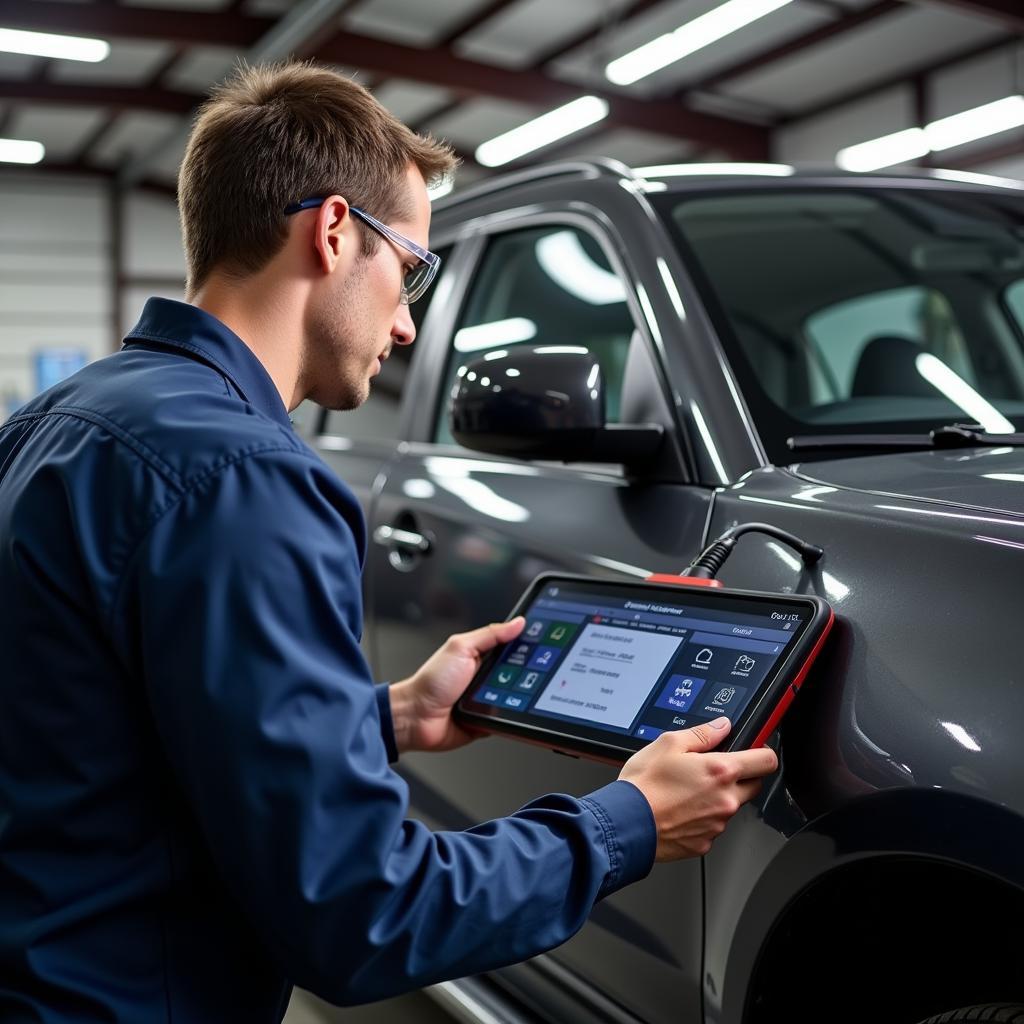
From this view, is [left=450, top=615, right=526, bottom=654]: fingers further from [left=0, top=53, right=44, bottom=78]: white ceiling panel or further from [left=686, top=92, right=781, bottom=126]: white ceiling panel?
[left=0, top=53, right=44, bottom=78]: white ceiling panel

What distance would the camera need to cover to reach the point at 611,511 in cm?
173

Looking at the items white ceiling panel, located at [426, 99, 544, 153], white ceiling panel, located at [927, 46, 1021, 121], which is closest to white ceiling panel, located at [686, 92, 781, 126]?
white ceiling panel, located at [426, 99, 544, 153]

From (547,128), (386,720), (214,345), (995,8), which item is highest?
(995,8)

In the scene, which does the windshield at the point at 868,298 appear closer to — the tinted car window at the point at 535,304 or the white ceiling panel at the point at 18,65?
the tinted car window at the point at 535,304

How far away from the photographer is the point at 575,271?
224cm

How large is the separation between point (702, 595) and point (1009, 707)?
1.23ft

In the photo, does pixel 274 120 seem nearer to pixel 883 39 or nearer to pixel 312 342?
pixel 312 342

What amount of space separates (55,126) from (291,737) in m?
18.4

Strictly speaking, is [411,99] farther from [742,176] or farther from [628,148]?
[742,176]

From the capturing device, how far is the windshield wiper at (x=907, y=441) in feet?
5.31

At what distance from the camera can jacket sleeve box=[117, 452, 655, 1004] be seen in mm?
966

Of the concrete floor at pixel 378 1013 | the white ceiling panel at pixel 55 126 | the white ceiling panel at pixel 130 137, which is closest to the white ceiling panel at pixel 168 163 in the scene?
the white ceiling panel at pixel 130 137

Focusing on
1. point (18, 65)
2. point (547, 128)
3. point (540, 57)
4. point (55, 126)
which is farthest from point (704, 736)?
point (55, 126)

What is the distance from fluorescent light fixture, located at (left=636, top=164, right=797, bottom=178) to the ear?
94 centimetres
